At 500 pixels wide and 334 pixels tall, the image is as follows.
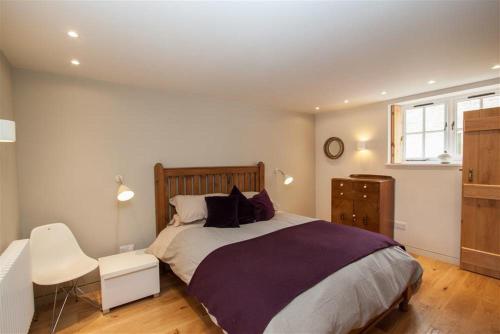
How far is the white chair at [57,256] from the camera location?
2.15m

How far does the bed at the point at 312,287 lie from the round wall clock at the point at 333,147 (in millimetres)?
1689

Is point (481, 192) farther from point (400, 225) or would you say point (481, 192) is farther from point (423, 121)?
point (423, 121)

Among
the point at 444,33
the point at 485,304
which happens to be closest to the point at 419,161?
the point at 485,304

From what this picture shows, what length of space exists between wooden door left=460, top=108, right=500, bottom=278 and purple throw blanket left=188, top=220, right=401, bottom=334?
1.38 meters

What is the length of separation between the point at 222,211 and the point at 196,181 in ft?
2.31

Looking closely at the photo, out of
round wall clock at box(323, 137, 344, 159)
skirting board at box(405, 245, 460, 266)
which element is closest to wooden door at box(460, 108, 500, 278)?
skirting board at box(405, 245, 460, 266)

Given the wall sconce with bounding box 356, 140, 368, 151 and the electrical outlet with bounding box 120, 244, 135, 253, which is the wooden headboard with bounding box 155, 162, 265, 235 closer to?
the electrical outlet with bounding box 120, 244, 135, 253

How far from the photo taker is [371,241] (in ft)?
7.18

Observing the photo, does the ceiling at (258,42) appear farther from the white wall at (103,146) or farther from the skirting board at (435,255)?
the skirting board at (435,255)

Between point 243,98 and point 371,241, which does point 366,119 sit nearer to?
point 243,98

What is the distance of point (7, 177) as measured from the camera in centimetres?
193

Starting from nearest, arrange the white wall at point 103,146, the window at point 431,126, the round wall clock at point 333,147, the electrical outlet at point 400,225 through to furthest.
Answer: the white wall at point 103,146 → the window at point 431,126 → the electrical outlet at point 400,225 → the round wall clock at point 333,147

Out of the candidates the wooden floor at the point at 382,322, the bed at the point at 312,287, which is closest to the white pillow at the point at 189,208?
the bed at the point at 312,287

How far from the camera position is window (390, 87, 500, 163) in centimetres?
314
